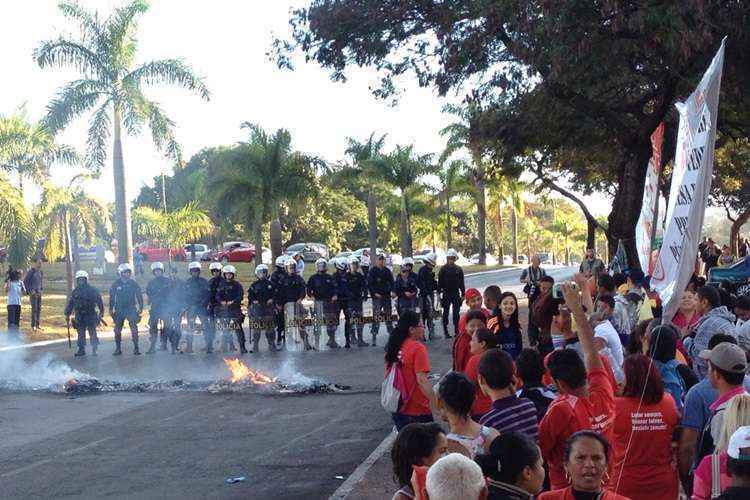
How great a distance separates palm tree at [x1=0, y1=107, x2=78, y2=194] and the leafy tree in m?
15.8

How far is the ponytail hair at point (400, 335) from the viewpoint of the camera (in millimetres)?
7750

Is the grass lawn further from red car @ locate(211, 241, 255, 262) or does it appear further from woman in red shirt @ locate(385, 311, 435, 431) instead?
woman in red shirt @ locate(385, 311, 435, 431)

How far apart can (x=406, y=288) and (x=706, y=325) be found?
1295 cm

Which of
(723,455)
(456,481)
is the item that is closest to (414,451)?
(456,481)

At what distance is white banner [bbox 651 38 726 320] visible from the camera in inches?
227

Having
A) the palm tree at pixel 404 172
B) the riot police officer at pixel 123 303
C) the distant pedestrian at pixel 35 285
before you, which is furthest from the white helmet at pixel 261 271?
the palm tree at pixel 404 172

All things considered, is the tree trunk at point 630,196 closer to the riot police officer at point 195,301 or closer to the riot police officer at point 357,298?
the riot police officer at point 357,298

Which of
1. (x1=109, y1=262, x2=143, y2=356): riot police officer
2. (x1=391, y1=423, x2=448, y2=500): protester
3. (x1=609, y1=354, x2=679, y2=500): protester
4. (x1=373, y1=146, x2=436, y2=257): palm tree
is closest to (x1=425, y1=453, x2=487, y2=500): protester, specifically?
(x1=391, y1=423, x2=448, y2=500): protester

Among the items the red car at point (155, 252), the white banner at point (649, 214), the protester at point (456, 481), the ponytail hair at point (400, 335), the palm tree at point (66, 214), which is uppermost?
the palm tree at point (66, 214)

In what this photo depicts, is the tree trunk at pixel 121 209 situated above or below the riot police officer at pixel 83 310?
above

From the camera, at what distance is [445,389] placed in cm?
522

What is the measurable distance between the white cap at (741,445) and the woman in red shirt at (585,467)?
0.47 metres

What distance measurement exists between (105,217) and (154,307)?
1658 centimetres

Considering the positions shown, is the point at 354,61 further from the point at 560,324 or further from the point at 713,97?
the point at 713,97
